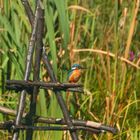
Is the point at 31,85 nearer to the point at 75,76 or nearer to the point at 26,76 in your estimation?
the point at 26,76

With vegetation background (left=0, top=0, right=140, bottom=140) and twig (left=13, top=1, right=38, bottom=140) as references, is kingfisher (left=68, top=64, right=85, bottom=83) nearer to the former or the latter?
vegetation background (left=0, top=0, right=140, bottom=140)

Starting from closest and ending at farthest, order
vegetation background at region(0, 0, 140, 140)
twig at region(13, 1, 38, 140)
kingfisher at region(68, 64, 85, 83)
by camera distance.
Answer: twig at region(13, 1, 38, 140) < kingfisher at region(68, 64, 85, 83) < vegetation background at region(0, 0, 140, 140)

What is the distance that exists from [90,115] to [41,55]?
0.87 meters

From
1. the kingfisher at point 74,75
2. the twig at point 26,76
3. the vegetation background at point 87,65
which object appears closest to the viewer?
the twig at point 26,76

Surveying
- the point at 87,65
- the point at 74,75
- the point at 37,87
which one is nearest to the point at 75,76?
the point at 74,75

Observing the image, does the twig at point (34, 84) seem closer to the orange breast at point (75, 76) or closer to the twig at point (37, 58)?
the twig at point (37, 58)

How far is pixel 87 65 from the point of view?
8.02ft

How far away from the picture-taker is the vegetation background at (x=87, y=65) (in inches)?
81.7

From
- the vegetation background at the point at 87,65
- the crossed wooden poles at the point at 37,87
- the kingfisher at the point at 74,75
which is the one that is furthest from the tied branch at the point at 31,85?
the vegetation background at the point at 87,65

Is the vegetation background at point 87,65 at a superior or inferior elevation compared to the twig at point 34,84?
superior

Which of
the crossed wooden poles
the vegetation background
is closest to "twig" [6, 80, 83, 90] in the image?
the crossed wooden poles

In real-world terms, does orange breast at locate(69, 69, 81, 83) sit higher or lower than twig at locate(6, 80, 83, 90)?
higher

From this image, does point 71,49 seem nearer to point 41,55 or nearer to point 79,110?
point 79,110

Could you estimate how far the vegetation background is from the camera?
2074mm
